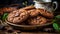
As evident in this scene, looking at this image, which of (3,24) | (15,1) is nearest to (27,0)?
(15,1)

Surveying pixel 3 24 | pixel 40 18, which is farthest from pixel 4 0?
pixel 40 18

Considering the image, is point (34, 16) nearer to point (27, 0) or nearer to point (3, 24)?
point (3, 24)

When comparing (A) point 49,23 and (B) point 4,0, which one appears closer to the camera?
(A) point 49,23

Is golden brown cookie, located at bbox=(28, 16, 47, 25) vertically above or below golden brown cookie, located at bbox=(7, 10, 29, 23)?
below

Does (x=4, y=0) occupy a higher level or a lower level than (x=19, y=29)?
higher

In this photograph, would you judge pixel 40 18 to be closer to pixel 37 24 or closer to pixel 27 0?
pixel 37 24

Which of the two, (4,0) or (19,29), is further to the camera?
(4,0)

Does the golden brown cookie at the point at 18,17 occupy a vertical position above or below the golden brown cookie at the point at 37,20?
above

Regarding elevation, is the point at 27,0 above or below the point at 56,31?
above
